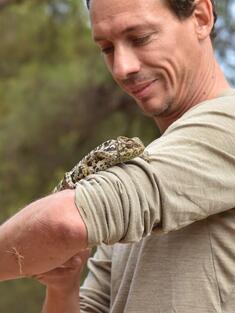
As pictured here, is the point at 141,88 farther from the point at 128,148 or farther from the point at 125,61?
the point at 128,148

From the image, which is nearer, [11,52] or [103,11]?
[103,11]

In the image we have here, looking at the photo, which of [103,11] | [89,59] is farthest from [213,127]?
[89,59]

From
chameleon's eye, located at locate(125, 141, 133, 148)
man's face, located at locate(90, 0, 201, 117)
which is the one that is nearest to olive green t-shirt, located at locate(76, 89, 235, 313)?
chameleon's eye, located at locate(125, 141, 133, 148)

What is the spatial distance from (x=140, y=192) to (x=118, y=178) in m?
0.08

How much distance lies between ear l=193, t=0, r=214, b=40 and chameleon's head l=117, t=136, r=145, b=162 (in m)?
0.54

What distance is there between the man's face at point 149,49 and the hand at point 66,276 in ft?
1.90

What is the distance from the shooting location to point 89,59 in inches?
443

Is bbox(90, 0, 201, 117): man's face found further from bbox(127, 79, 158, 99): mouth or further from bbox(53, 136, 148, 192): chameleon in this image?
bbox(53, 136, 148, 192): chameleon

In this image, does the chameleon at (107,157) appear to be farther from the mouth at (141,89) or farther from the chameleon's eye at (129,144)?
the mouth at (141,89)

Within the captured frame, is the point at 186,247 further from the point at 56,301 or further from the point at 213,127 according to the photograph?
the point at 56,301

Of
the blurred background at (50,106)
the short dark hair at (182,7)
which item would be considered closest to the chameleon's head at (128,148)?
the short dark hair at (182,7)

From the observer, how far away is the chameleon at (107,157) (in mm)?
2863

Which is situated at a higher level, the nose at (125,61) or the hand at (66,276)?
the nose at (125,61)

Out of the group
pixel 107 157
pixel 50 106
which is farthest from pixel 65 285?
pixel 50 106
